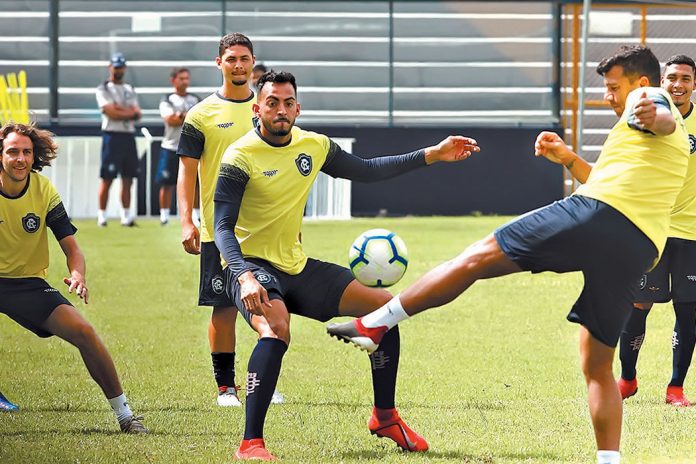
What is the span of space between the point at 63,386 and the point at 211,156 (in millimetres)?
1883

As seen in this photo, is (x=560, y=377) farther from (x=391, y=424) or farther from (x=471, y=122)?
(x=471, y=122)

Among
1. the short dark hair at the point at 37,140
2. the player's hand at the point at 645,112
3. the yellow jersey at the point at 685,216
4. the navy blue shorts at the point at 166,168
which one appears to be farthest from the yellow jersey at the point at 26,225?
the navy blue shorts at the point at 166,168

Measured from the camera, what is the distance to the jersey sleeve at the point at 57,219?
798 cm

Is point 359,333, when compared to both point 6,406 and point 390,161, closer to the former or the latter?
point 390,161

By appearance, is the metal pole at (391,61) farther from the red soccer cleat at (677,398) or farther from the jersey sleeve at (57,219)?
the jersey sleeve at (57,219)

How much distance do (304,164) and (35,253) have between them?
1.68 m

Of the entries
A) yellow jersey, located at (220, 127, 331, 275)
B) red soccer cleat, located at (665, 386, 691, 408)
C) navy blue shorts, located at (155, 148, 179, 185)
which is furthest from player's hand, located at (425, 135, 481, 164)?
navy blue shorts, located at (155, 148, 179, 185)

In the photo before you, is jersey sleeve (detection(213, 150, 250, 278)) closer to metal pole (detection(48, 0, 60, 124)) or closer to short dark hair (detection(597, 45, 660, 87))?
short dark hair (detection(597, 45, 660, 87))

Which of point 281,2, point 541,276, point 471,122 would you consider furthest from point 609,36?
point 541,276

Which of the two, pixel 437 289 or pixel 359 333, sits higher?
pixel 437 289

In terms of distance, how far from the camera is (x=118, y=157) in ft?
71.6

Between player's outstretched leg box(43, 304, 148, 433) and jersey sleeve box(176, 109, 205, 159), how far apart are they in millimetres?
1511

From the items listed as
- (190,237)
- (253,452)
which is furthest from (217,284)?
(253,452)

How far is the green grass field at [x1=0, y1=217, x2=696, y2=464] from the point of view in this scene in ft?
23.5
